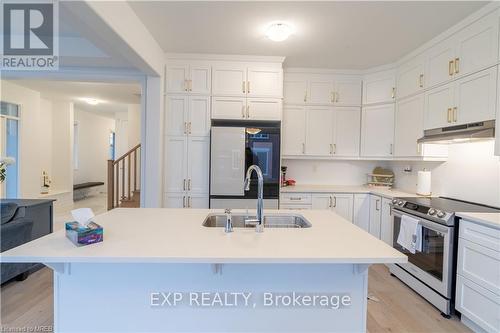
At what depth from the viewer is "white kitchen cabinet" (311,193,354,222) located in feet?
12.0

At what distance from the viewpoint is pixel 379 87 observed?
378 cm

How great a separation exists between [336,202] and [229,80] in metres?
2.19

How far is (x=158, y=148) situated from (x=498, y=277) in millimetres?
3356

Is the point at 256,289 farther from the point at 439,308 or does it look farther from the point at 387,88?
the point at 387,88

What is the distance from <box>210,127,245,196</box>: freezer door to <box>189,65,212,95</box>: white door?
23.6 inches

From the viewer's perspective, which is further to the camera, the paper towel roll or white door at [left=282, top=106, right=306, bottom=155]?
white door at [left=282, top=106, right=306, bottom=155]

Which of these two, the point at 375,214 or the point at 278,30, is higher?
the point at 278,30

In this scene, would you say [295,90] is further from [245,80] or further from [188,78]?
[188,78]

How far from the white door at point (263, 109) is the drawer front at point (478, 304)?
2.50 m

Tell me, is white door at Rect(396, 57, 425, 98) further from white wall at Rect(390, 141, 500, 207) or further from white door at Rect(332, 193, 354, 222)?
white door at Rect(332, 193, 354, 222)

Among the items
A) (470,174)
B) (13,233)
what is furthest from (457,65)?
(13,233)

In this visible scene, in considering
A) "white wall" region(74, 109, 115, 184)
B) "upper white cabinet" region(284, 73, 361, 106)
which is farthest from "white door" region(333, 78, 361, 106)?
"white wall" region(74, 109, 115, 184)

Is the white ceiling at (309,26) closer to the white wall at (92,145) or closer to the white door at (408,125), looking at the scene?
the white door at (408,125)

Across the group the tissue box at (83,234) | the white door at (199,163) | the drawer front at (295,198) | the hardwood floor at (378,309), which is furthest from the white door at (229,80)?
the hardwood floor at (378,309)
